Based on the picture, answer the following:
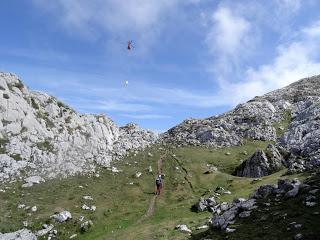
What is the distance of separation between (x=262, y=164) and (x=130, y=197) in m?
28.3

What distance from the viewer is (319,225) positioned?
34188mm

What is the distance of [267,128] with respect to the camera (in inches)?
4843

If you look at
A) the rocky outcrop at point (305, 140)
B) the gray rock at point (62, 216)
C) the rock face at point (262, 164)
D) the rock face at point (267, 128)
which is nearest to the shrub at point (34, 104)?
the rock face at point (267, 128)

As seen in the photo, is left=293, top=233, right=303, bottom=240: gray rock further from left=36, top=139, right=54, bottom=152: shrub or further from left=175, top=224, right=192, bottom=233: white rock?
left=36, top=139, right=54, bottom=152: shrub

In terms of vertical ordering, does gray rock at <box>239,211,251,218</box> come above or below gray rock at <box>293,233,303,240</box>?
above

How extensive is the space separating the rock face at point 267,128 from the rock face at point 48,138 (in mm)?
20941

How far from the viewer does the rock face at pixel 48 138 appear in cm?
7731

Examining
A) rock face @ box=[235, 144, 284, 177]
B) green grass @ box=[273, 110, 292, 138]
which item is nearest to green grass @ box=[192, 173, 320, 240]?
rock face @ box=[235, 144, 284, 177]

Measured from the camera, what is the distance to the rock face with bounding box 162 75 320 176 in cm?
8300

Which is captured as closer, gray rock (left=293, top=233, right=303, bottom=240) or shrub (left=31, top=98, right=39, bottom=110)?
gray rock (left=293, top=233, right=303, bottom=240)

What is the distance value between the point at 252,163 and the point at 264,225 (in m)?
45.1

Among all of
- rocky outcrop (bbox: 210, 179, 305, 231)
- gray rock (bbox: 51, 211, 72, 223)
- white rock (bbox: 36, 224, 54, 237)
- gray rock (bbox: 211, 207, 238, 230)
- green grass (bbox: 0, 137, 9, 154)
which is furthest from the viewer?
green grass (bbox: 0, 137, 9, 154)

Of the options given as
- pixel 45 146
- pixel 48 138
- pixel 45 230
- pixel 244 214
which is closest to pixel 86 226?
pixel 45 230

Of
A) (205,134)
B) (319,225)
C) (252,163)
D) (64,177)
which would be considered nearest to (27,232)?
(64,177)
